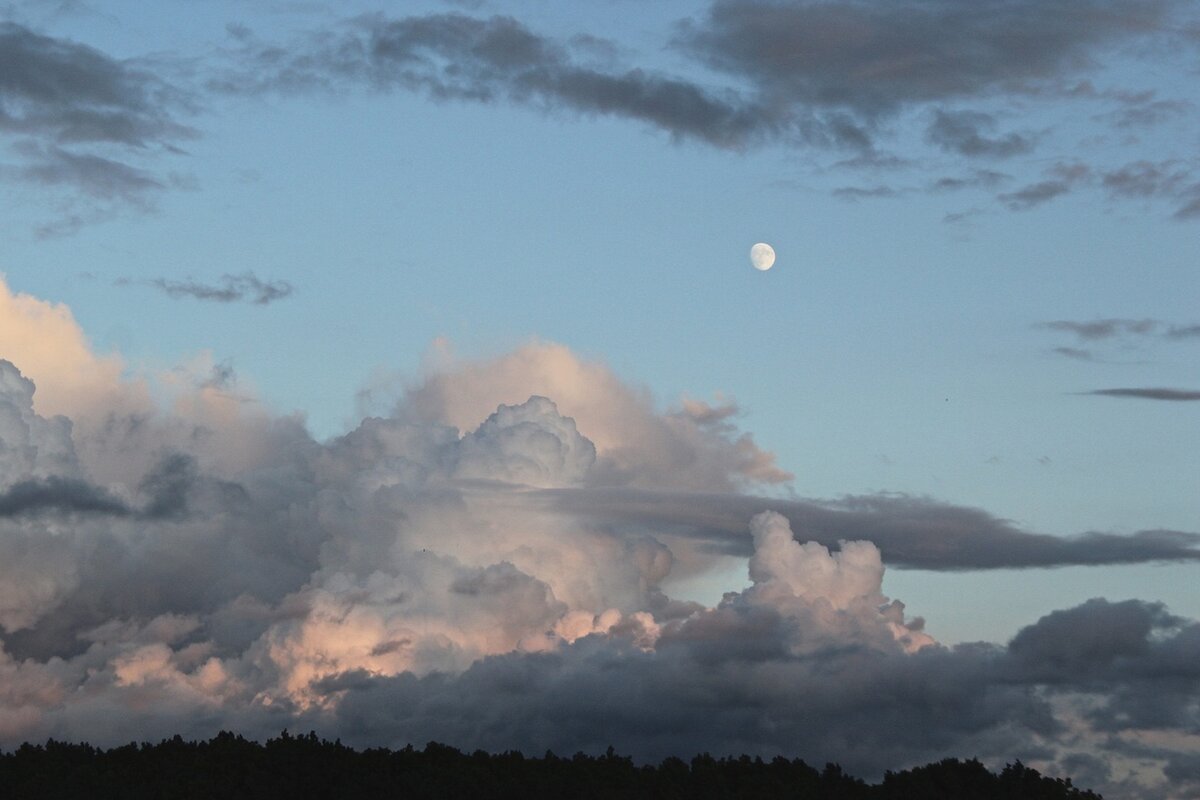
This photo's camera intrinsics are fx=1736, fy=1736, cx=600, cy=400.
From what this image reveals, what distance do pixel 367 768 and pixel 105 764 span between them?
25.5 metres

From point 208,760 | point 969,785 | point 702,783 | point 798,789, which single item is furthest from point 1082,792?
point 208,760

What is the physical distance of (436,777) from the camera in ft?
420

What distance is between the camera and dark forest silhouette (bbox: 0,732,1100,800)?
11031cm

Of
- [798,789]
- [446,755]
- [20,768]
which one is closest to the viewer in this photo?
[798,789]

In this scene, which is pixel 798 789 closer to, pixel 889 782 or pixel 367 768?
pixel 889 782

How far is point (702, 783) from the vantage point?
401 feet

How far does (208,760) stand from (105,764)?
47.4 ft

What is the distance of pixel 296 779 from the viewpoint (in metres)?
130

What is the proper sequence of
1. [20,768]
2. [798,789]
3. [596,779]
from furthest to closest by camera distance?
[20,768] → [596,779] → [798,789]

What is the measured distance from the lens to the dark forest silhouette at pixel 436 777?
4343 inches

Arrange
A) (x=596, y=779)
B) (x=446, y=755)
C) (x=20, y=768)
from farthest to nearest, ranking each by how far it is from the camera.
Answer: (x=20, y=768)
(x=446, y=755)
(x=596, y=779)

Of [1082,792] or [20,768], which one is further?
[20,768]

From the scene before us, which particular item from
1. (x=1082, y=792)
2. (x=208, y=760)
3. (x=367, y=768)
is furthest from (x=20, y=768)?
(x=1082, y=792)

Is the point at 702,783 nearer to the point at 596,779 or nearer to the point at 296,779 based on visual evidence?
the point at 596,779
